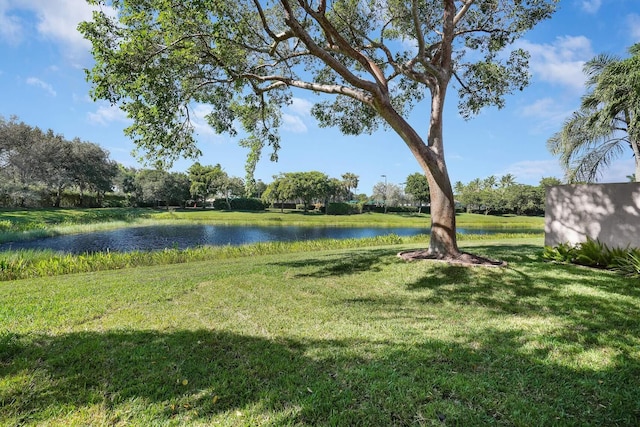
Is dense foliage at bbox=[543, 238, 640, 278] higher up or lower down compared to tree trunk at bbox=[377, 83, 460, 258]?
lower down

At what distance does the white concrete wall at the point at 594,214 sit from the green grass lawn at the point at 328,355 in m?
1.84

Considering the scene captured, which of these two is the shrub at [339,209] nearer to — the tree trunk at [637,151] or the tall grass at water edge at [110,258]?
the tall grass at water edge at [110,258]

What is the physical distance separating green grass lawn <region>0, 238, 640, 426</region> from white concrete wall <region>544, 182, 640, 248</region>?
6.05 feet

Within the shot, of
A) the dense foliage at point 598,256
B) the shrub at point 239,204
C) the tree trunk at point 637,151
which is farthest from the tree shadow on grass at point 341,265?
the shrub at point 239,204

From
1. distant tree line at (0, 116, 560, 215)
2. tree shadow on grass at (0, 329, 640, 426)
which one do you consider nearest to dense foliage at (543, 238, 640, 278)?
tree shadow on grass at (0, 329, 640, 426)

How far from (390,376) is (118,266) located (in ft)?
38.4

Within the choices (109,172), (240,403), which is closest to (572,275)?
(240,403)

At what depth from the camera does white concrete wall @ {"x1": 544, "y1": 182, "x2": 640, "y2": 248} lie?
7.43 meters

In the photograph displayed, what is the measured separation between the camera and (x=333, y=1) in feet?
33.6

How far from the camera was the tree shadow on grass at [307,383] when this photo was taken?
8.41 ft

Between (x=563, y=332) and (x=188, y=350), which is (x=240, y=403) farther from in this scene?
(x=563, y=332)

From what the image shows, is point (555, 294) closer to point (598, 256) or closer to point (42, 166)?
point (598, 256)

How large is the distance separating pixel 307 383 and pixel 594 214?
866cm

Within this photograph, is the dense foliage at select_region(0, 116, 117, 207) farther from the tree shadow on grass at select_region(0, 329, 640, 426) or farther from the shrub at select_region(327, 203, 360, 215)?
the tree shadow on grass at select_region(0, 329, 640, 426)
